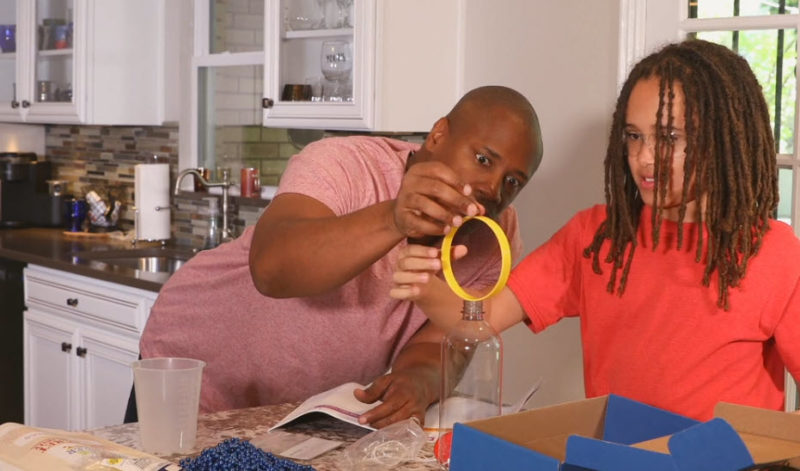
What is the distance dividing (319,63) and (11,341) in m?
1.86

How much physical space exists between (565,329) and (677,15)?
2.79 feet

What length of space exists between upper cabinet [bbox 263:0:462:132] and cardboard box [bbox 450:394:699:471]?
1869mm

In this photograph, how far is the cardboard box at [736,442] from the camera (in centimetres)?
87

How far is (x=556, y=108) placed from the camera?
9.09 ft

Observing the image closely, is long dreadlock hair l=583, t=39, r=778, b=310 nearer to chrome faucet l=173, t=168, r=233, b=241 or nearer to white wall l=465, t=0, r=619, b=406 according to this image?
white wall l=465, t=0, r=619, b=406

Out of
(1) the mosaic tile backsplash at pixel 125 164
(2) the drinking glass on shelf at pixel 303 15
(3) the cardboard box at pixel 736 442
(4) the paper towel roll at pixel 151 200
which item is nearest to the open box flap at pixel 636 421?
(3) the cardboard box at pixel 736 442

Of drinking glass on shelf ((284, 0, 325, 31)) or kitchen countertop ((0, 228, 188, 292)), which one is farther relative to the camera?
kitchen countertop ((0, 228, 188, 292))

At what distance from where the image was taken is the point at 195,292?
200 centimetres

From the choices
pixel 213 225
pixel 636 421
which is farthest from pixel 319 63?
pixel 636 421

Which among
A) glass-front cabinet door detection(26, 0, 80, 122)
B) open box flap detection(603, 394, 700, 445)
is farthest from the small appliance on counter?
open box flap detection(603, 394, 700, 445)

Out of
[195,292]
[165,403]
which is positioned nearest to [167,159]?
[195,292]

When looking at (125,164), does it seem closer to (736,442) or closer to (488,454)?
(488,454)

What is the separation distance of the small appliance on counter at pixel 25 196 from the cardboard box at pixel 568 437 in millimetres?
4110

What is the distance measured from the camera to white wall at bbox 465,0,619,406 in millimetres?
2670
